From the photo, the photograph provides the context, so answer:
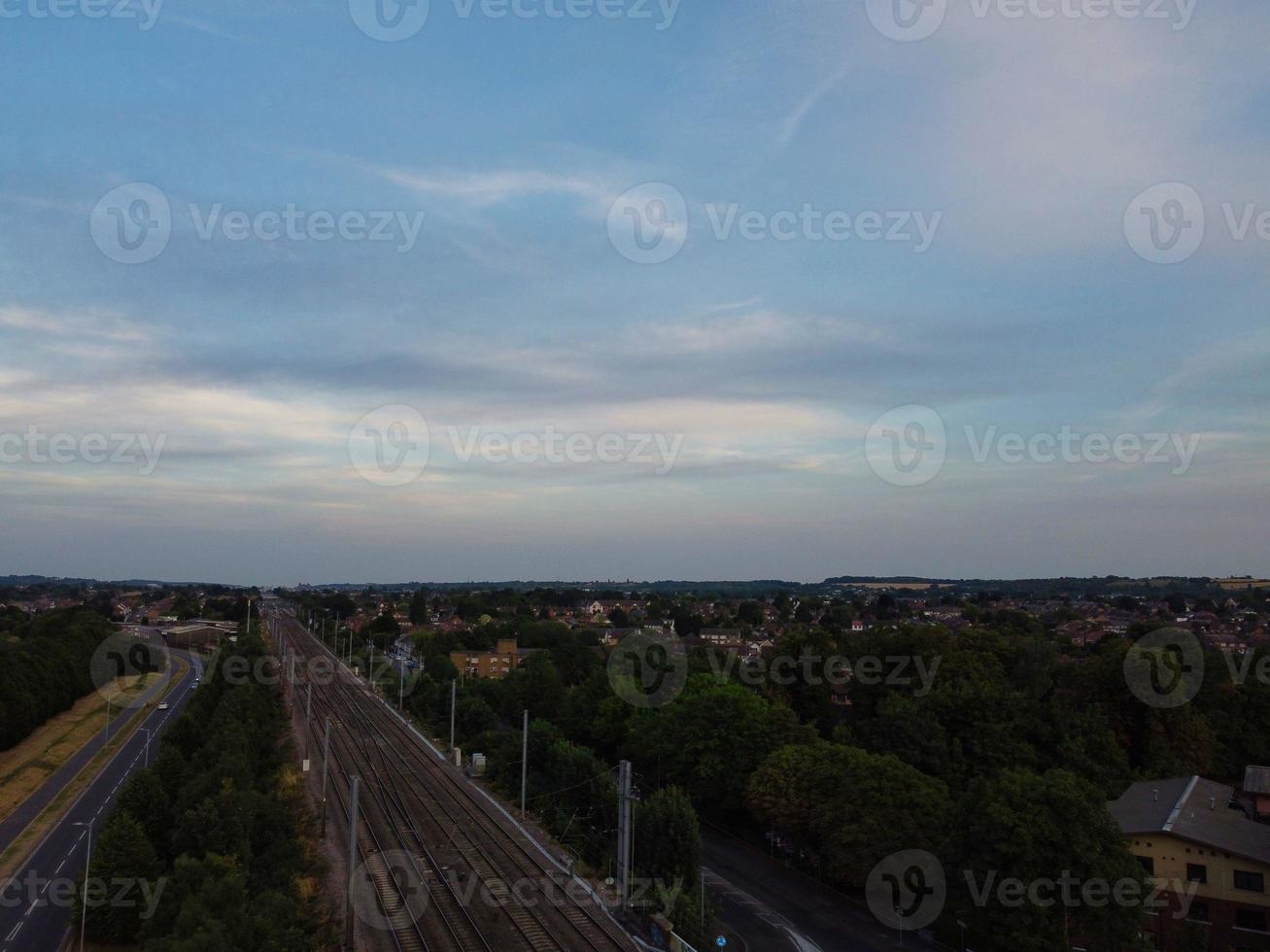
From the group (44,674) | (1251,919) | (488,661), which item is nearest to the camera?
(1251,919)

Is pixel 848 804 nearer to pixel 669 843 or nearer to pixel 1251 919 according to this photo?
pixel 669 843

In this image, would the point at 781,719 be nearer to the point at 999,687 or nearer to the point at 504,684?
the point at 999,687

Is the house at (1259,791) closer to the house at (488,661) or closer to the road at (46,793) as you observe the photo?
the road at (46,793)

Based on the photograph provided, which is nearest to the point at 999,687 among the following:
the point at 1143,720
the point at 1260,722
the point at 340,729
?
the point at 1143,720

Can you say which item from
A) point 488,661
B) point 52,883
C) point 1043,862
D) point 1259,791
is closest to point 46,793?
point 52,883

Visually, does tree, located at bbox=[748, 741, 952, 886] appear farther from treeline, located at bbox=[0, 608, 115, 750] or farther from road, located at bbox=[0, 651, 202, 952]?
treeline, located at bbox=[0, 608, 115, 750]

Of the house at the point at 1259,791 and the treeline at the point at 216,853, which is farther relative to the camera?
the house at the point at 1259,791

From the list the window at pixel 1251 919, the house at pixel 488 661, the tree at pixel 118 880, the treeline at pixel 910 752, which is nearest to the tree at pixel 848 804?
the treeline at pixel 910 752
